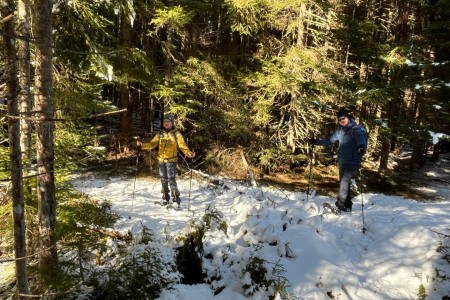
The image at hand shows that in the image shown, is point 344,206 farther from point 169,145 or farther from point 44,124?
point 44,124

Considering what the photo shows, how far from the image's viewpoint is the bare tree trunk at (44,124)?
190 inches

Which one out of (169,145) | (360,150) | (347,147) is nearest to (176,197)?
(169,145)

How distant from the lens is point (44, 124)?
5027 mm

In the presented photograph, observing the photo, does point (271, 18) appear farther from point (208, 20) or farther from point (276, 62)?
point (208, 20)

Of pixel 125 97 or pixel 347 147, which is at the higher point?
pixel 125 97

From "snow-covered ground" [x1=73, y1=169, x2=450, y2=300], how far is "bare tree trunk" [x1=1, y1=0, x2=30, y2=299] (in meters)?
2.19

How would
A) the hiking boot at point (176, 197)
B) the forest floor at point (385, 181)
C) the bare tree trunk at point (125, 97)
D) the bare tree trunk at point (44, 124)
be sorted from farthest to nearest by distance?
the forest floor at point (385, 181)
the bare tree trunk at point (125, 97)
the hiking boot at point (176, 197)
the bare tree trunk at point (44, 124)

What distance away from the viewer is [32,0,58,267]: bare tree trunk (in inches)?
190

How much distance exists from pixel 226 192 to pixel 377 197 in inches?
178

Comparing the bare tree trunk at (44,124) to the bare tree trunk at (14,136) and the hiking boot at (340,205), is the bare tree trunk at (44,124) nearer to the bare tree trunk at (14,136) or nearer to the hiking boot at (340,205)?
the bare tree trunk at (14,136)

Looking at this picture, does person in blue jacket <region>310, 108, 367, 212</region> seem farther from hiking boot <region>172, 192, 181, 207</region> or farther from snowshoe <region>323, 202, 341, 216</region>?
hiking boot <region>172, 192, 181, 207</region>

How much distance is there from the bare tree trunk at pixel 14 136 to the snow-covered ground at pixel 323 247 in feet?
7.20

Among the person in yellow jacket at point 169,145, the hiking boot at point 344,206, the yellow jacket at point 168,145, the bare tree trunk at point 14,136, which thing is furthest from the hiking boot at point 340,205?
the bare tree trunk at point 14,136

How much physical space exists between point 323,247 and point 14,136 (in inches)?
203
